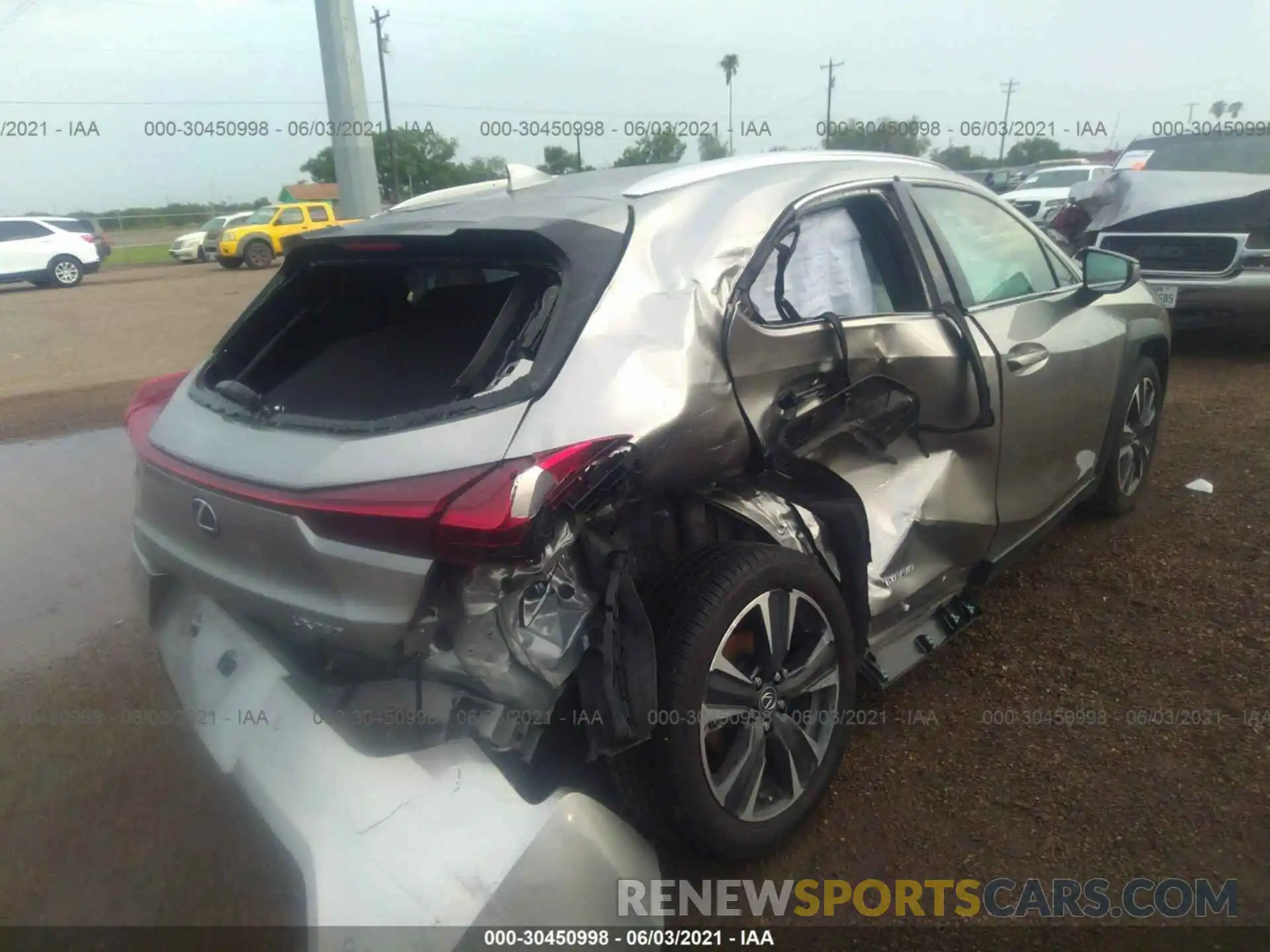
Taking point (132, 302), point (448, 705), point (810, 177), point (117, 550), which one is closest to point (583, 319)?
point (448, 705)

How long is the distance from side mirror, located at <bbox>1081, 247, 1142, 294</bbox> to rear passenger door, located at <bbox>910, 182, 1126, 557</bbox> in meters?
0.06

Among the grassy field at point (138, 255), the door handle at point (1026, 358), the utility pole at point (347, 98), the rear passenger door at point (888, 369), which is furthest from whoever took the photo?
the grassy field at point (138, 255)

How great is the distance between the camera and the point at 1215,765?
268 centimetres

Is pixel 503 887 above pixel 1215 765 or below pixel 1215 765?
above

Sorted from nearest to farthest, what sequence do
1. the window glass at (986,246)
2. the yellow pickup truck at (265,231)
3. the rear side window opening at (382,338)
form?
the rear side window opening at (382,338), the window glass at (986,246), the yellow pickup truck at (265,231)

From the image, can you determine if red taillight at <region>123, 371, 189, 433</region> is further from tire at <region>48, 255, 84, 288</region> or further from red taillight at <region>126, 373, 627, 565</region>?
tire at <region>48, 255, 84, 288</region>

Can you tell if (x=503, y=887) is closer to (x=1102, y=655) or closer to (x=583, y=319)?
(x=583, y=319)

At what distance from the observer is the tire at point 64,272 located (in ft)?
72.6

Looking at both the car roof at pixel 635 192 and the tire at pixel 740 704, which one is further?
the car roof at pixel 635 192

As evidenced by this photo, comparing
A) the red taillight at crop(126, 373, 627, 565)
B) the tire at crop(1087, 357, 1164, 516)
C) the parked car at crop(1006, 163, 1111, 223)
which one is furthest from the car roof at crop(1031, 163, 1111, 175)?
the red taillight at crop(126, 373, 627, 565)

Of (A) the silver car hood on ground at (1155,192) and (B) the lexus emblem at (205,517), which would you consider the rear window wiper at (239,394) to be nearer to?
(B) the lexus emblem at (205,517)

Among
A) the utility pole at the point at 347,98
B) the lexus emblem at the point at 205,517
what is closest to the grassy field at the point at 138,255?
the utility pole at the point at 347,98

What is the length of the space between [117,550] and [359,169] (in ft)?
15.5

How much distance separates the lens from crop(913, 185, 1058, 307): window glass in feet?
10.4
